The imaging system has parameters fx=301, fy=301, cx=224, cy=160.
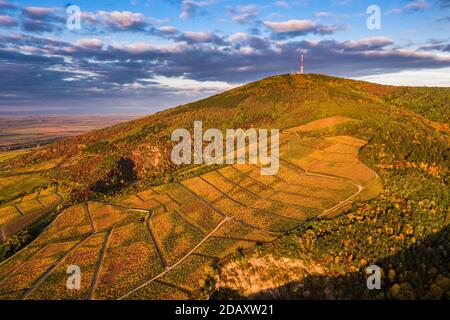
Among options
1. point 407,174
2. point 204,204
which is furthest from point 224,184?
point 407,174

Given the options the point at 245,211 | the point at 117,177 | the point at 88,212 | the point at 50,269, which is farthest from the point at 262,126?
the point at 50,269

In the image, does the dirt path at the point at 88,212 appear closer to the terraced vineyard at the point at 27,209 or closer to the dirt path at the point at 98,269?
the dirt path at the point at 98,269

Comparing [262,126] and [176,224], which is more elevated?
[262,126]

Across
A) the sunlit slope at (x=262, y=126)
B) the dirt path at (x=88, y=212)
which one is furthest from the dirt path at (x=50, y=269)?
the sunlit slope at (x=262, y=126)

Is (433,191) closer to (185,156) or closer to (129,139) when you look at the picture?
(185,156)

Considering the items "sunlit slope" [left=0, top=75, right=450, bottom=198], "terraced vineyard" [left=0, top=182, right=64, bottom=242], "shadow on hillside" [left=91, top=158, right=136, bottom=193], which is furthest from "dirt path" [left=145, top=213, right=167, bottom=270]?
"shadow on hillside" [left=91, top=158, right=136, bottom=193]

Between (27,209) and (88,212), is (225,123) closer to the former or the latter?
(88,212)
